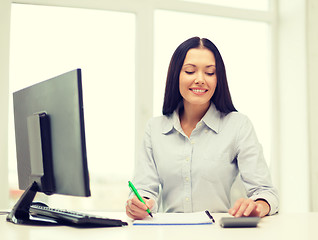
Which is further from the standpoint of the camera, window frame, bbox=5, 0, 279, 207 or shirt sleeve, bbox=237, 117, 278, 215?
window frame, bbox=5, 0, 279, 207

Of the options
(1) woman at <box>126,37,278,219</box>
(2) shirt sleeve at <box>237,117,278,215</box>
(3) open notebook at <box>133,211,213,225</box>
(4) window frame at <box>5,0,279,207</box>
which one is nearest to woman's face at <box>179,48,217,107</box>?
(1) woman at <box>126,37,278,219</box>

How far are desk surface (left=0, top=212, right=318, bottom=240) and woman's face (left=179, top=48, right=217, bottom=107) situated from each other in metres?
0.67

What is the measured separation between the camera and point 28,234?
0.93 metres

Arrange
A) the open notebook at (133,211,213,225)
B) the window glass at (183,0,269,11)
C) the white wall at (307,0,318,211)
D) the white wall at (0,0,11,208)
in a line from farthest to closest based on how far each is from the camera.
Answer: the window glass at (183,0,269,11) → the white wall at (307,0,318,211) → the white wall at (0,0,11,208) → the open notebook at (133,211,213,225)

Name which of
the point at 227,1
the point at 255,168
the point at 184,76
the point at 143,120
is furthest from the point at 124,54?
the point at 255,168

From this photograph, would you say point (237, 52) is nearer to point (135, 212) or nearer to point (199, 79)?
point (199, 79)

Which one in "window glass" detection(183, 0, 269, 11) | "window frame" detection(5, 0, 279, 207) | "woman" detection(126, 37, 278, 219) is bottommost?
"woman" detection(126, 37, 278, 219)

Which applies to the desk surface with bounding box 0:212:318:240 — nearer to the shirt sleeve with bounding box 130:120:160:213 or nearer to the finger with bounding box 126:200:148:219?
the finger with bounding box 126:200:148:219

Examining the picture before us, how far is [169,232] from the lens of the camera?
0.95 metres

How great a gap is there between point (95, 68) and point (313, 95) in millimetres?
1685

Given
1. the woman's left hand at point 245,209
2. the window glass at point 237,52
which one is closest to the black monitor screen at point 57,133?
the woman's left hand at point 245,209

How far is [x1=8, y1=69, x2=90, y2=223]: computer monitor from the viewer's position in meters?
0.94

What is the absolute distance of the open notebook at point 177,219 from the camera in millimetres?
1080

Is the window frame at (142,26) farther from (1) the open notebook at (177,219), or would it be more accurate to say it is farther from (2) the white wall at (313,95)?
(1) the open notebook at (177,219)
